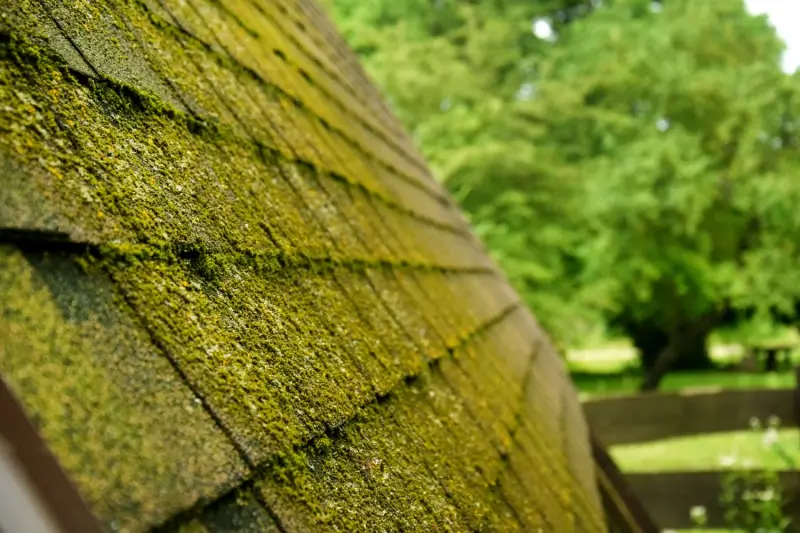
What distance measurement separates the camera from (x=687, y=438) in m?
11.1

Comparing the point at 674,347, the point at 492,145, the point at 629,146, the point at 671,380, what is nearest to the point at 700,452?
the point at 492,145

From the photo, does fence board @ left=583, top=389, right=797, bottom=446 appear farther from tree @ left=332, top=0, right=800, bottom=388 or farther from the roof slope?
the roof slope

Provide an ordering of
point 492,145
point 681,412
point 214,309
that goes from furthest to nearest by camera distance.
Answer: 1. point 492,145
2. point 681,412
3. point 214,309

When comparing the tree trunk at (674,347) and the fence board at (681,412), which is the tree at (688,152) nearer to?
the tree trunk at (674,347)

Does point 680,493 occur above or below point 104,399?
below

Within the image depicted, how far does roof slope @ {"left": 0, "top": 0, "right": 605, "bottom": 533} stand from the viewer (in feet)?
2.00

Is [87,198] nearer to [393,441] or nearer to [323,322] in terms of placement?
[323,322]

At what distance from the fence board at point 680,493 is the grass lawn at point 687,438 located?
0.59 feet

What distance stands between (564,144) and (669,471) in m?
12.3

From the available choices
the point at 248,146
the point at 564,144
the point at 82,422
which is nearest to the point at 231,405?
the point at 82,422

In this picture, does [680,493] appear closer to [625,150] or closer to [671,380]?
[625,150]

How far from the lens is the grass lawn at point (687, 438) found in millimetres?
11727

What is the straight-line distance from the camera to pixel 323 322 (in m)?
1.14

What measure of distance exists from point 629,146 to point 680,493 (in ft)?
32.2
